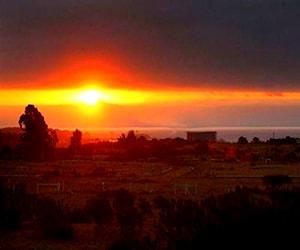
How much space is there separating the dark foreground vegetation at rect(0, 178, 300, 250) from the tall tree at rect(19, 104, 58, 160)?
192ft

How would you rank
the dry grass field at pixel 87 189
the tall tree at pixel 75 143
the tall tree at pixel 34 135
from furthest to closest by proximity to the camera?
the tall tree at pixel 75 143
the tall tree at pixel 34 135
the dry grass field at pixel 87 189

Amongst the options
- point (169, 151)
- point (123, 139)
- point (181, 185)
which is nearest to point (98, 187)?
point (181, 185)

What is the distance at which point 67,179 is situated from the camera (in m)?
60.7

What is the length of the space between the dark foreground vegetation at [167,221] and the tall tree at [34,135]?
5852 cm

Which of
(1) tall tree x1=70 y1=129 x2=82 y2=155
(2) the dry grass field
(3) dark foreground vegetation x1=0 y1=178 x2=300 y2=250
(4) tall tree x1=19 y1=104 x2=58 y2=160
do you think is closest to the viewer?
(3) dark foreground vegetation x1=0 y1=178 x2=300 y2=250

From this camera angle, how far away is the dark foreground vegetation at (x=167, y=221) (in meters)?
17.9

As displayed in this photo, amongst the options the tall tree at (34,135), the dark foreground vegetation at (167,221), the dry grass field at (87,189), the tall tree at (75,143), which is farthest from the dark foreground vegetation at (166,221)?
the tall tree at (75,143)

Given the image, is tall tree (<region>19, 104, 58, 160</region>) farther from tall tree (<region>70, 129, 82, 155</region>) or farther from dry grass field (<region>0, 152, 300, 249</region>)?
tall tree (<region>70, 129, 82, 155</region>)

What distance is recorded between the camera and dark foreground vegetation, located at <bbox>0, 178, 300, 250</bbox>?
706 inches

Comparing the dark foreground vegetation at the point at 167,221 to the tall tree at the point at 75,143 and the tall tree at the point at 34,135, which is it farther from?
the tall tree at the point at 75,143

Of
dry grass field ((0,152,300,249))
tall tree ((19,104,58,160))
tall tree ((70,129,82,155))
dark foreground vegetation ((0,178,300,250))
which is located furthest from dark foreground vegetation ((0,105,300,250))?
tall tree ((70,129,82,155))

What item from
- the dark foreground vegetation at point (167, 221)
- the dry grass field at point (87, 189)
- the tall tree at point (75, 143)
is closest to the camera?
the dark foreground vegetation at point (167, 221)

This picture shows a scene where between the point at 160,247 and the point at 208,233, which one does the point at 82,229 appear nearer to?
the point at 160,247

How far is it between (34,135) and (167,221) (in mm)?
70221
